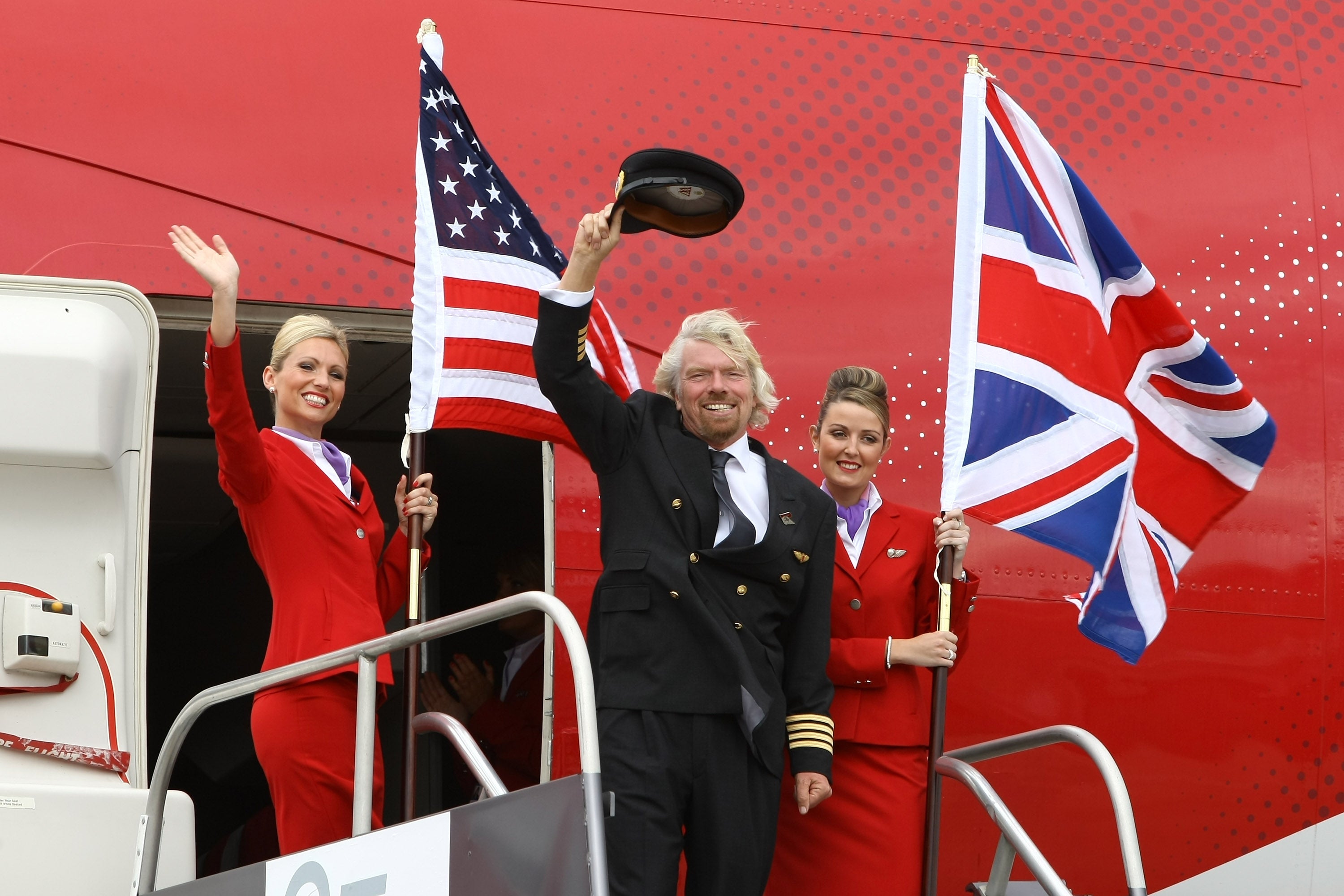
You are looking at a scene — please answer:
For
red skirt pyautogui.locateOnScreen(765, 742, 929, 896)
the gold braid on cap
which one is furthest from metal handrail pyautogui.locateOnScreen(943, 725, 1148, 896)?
the gold braid on cap

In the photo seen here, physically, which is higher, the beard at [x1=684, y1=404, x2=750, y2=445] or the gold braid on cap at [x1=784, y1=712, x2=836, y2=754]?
the beard at [x1=684, y1=404, x2=750, y2=445]

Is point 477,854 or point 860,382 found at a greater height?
point 860,382

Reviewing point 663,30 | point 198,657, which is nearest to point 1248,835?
point 663,30

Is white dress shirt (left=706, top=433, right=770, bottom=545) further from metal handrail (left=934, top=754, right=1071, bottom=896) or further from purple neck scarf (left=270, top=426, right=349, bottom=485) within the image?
purple neck scarf (left=270, top=426, right=349, bottom=485)

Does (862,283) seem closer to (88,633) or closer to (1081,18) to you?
(1081,18)

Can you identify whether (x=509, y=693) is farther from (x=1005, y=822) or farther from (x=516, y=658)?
(x=1005, y=822)

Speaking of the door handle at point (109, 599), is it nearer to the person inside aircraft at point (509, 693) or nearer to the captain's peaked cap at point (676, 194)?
the captain's peaked cap at point (676, 194)

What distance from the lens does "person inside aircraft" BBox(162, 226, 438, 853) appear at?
128 inches

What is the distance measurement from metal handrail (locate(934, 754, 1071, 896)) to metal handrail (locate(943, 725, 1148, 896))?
1.2 inches

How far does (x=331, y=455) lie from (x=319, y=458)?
0.05 metres

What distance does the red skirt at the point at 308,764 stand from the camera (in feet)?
10.8

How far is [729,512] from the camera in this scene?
10.6 feet

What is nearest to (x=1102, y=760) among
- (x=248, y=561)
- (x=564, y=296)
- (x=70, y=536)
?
(x=564, y=296)

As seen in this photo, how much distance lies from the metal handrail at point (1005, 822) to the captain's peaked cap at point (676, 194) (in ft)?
4.49
